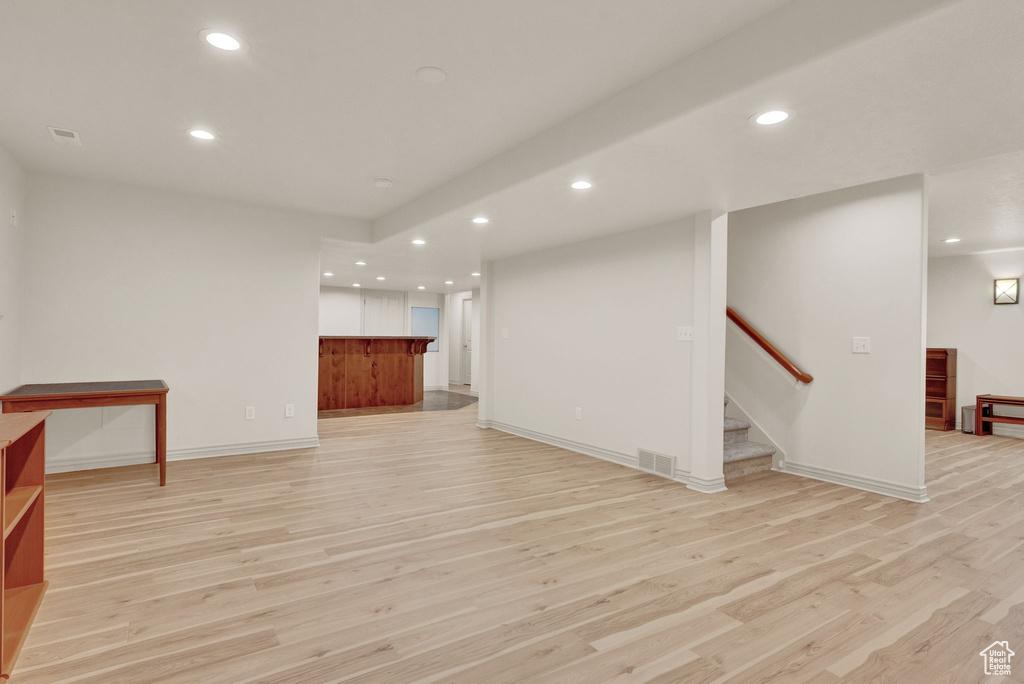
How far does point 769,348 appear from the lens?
4445 millimetres

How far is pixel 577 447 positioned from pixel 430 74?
12.4 ft

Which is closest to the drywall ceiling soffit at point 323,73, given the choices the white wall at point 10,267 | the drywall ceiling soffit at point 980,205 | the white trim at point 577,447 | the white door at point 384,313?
the white wall at point 10,267

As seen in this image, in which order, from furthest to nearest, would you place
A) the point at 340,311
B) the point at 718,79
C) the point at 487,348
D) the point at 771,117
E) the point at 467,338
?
the point at 467,338 → the point at 340,311 → the point at 487,348 → the point at 771,117 → the point at 718,79

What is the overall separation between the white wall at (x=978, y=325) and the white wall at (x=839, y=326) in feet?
13.8

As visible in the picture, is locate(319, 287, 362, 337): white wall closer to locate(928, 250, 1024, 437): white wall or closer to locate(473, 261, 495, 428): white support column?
locate(473, 261, 495, 428): white support column

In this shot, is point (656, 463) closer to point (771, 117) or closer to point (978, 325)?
point (771, 117)

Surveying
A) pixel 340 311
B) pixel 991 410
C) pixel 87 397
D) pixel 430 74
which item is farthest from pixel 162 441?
pixel 991 410

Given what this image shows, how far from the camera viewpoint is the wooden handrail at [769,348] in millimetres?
4289

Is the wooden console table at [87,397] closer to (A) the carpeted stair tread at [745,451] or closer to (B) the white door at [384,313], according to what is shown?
(A) the carpeted stair tread at [745,451]

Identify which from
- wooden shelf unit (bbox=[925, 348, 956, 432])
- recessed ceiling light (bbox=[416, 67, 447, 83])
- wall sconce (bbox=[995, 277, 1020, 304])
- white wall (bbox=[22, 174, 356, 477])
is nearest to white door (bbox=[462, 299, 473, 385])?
white wall (bbox=[22, 174, 356, 477])

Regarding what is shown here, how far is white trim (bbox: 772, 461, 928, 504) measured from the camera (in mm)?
3645

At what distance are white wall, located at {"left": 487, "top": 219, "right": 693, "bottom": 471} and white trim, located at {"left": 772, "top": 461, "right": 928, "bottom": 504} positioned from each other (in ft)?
3.55

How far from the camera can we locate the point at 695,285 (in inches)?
157

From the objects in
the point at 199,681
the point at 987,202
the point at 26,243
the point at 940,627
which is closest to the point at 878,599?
the point at 940,627
